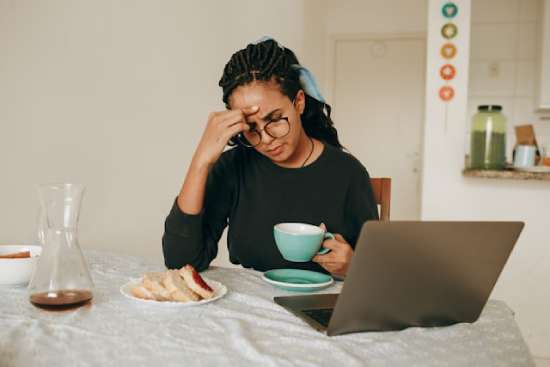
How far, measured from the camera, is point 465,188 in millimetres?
2779

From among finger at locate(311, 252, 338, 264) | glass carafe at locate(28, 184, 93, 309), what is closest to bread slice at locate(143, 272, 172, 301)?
glass carafe at locate(28, 184, 93, 309)

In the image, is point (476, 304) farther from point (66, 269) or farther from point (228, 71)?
point (228, 71)

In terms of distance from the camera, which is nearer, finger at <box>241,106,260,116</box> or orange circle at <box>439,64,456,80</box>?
finger at <box>241,106,260,116</box>

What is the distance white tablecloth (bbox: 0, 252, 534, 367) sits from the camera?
0.74 metres

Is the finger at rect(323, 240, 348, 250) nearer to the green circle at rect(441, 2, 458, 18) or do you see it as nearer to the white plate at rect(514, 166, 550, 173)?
the white plate at rect(514, 166, 550, 173)

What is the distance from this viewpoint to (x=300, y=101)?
1533 mm

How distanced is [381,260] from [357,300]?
76 mm


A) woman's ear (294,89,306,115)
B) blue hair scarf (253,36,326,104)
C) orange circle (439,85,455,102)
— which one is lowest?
woman's ear (294,89,306,115)

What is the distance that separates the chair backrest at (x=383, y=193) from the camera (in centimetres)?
160

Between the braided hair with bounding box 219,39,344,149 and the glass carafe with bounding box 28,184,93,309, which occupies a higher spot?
the braided hair with bounding box 219,39,344,149

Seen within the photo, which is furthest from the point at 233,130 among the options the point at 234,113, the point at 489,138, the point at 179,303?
the point at 489,138

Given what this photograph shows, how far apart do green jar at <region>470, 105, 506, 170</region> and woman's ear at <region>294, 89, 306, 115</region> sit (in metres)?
1.43

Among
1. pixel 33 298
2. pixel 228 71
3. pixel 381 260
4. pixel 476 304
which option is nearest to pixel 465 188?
pixel 228 71

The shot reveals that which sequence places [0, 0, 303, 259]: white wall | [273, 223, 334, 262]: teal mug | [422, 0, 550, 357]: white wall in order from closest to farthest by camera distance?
[273, 223, 334, 262]: teal mug → [0, 0, 303, 259]: white wall → [422, 0, 550, 357]: white wall
